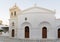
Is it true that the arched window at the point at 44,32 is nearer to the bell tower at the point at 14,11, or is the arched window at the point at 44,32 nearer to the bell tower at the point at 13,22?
the bell tower at the point at 13,22

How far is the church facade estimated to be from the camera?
20.3 metres

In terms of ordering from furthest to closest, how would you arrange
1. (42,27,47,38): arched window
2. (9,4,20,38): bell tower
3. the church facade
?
(9,4,20,38): bell tower → (42,27,47,38): arched window → the church facade

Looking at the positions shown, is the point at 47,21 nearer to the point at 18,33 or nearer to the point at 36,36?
the point at 36,36

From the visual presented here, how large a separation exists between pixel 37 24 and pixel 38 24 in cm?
14

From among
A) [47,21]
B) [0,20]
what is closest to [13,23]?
[47,21]

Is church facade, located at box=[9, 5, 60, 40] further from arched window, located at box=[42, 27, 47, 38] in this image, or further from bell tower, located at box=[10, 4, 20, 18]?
bell tower, located at box=[10, 4, 20, 18]

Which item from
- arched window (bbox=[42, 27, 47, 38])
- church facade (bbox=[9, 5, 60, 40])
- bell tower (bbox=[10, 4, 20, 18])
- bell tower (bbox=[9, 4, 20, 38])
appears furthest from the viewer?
bell tower (bbox=[10, 4, 20, 18])

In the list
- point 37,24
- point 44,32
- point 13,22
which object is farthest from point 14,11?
point 44,32

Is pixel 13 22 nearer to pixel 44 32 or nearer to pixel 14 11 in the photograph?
pixel 14 11

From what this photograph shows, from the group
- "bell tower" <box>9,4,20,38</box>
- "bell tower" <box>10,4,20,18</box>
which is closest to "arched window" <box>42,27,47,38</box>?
"bell tower" <box>9,4,20,38</box>

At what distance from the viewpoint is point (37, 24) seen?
2038cm

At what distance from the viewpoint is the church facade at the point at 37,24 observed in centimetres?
2031

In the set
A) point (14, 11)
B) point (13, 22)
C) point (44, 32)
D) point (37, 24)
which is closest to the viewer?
point (37, 24)

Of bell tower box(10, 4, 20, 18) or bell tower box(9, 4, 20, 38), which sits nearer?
bell tower box(9, 4, 20, 38)
